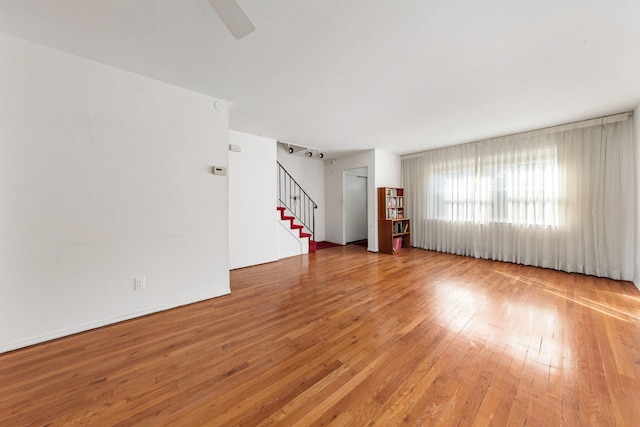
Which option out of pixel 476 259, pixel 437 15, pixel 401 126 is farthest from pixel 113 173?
pixel 476 259

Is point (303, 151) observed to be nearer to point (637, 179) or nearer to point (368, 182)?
point (368, 182)

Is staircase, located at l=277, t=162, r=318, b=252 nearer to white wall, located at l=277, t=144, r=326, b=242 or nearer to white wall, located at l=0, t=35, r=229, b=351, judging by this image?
white wall, located at l=277, t=144, r=326, b=242

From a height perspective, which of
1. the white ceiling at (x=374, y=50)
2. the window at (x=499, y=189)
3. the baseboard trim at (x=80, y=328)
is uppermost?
the white ceiling at (x=374, y=50)

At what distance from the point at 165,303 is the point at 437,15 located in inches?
152

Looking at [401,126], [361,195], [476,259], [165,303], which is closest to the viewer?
[165,303]

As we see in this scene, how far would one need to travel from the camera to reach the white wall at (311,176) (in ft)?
21.1

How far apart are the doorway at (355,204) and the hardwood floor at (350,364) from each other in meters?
4.18

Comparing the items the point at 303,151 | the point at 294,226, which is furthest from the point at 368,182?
the point at 294,226

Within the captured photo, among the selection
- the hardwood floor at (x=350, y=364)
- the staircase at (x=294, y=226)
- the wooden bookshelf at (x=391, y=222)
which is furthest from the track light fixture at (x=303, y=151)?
the hardwood floor at (x=350, y=364)

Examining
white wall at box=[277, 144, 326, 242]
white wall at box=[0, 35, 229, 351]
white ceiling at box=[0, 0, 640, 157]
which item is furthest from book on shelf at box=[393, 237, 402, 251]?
white wall at box=[0, 35, 229, 351]

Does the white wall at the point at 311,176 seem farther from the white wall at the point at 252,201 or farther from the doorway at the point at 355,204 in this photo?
the white wall at the point at 252,201

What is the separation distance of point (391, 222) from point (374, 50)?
418cm

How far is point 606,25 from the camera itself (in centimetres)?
180

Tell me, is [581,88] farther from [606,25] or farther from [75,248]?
[75,248]
